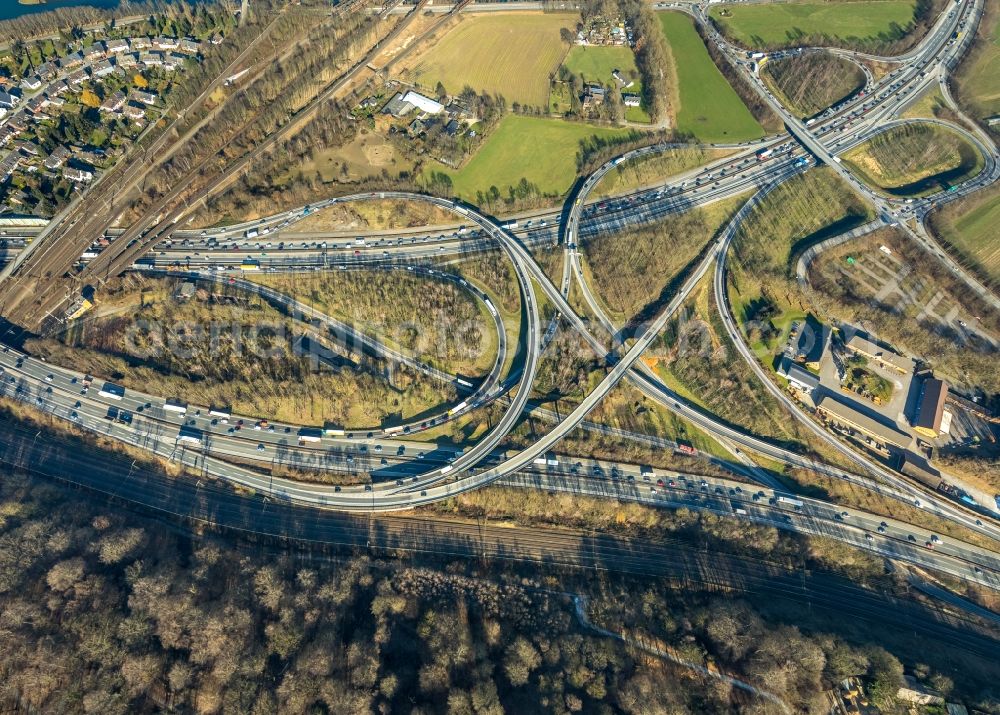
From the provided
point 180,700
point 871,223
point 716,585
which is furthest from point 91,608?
point 871,223

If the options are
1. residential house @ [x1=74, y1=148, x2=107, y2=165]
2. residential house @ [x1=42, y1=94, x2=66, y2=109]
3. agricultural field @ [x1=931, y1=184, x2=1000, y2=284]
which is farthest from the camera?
residential house @ [x1=42, y1=94, x2=66, y2=109]

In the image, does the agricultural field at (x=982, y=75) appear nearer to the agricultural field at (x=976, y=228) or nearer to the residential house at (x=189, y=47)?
the agricultural field at (x=976, y=228)

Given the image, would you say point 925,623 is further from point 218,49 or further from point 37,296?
point 218,49

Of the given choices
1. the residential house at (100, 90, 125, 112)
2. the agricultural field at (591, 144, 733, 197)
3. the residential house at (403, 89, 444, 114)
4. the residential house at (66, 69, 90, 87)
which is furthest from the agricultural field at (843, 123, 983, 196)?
the residential house at (66, 69, 90, 87)

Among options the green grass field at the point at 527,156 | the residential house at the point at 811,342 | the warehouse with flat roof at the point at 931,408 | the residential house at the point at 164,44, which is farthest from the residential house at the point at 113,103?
the warehouse with flat roof at the point at 931,408

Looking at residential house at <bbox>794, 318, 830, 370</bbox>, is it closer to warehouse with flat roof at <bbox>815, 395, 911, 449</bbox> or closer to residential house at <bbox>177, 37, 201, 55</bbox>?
warehouse with flat roof at <bbox>815, 395, 911, 449</bbox>

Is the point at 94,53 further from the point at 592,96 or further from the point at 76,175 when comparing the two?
the point at 592,96
